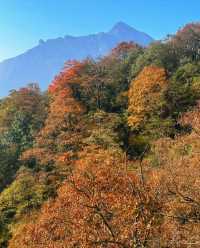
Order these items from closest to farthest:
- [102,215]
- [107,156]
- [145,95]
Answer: [102,215]
[107,156]
[145,95]

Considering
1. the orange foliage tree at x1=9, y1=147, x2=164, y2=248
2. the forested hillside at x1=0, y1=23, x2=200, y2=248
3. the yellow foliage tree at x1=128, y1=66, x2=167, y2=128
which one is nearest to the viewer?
the orange foliage tree at x1=9, y1=147, x2=164, y2=248

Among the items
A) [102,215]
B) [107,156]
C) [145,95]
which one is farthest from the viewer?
[145,95]

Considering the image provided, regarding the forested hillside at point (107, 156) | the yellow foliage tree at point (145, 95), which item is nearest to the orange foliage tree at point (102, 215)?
the forested hillside at point (107, 156)

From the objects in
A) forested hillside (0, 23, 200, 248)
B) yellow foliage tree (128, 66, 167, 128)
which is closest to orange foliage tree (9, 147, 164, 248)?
forested hillside (0, 23, 200, 248)

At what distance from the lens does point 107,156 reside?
25703 mm

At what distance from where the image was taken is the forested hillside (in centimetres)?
1331

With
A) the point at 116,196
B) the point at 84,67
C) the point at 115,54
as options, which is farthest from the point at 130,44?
the point at 116,196

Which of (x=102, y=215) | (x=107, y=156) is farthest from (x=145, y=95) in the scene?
(x=102, y=215)

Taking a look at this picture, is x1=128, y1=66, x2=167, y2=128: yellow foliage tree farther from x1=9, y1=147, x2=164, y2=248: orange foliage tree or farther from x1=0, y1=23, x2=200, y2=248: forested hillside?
x1=9, y1=147, x2=164, y2=248: orange foliage tree

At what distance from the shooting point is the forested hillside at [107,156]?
43.7 feet

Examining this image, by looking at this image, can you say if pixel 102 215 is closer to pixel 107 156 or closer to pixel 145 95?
pixel 107 156

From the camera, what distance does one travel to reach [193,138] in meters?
26.6

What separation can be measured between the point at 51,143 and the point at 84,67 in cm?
1656

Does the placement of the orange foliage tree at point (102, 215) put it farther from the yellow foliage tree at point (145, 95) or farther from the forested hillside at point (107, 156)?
the yellow foliage tree at point (145, 95)
